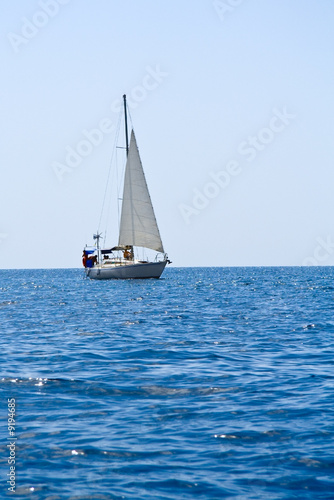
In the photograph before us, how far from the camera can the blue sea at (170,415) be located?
303 inches

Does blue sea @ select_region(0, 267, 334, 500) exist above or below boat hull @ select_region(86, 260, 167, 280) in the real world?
below

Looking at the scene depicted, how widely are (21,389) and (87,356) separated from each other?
4477 millimetres

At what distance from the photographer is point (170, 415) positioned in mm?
10703

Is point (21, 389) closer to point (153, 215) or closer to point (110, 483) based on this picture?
point (110, 483)

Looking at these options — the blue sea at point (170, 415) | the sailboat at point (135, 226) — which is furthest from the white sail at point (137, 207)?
the blue sea at point (170, 415)

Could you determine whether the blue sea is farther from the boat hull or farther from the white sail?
the boat hull

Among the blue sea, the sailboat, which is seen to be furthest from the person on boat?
the blue sea

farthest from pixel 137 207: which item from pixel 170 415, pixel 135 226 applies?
pixel 170 415

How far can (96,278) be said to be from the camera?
77750mm

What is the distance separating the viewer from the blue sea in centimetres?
769

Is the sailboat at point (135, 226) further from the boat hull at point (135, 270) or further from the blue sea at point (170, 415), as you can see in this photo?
the blue sea at point (170, 415)

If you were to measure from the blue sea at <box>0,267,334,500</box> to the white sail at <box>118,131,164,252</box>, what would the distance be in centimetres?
4823

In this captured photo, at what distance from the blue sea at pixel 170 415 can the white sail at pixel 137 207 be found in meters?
48.2

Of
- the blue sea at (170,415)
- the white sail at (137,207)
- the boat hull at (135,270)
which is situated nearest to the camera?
the blue sea at (170,415)
